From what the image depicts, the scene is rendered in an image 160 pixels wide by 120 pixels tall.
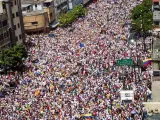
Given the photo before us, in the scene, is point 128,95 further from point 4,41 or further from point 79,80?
point 4,41

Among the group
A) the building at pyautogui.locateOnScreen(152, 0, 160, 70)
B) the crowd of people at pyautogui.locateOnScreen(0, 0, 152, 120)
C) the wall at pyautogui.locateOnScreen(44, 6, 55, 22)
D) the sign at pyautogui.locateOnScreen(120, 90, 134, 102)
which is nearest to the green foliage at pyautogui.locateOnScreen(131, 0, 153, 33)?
the building at pyautogui.locateOnScreen(152, 0, 160, 70)

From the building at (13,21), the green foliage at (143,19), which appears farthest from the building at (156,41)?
the building at (13,21)

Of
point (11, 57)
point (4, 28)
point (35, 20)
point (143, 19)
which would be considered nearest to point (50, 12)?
point (35, 20)

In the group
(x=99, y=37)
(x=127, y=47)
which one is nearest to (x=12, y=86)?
(x=127, y=47)

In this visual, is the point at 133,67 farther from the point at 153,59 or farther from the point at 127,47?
the point at 127,47

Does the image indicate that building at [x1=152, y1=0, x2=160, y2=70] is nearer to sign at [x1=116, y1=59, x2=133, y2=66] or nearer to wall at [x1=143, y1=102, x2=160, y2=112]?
sign at [x1=116, y1=59, x2=133, y2=66]

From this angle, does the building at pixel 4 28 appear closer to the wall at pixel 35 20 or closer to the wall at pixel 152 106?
the wall at pixel 35 20

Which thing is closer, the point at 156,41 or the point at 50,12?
the point at 156,41
